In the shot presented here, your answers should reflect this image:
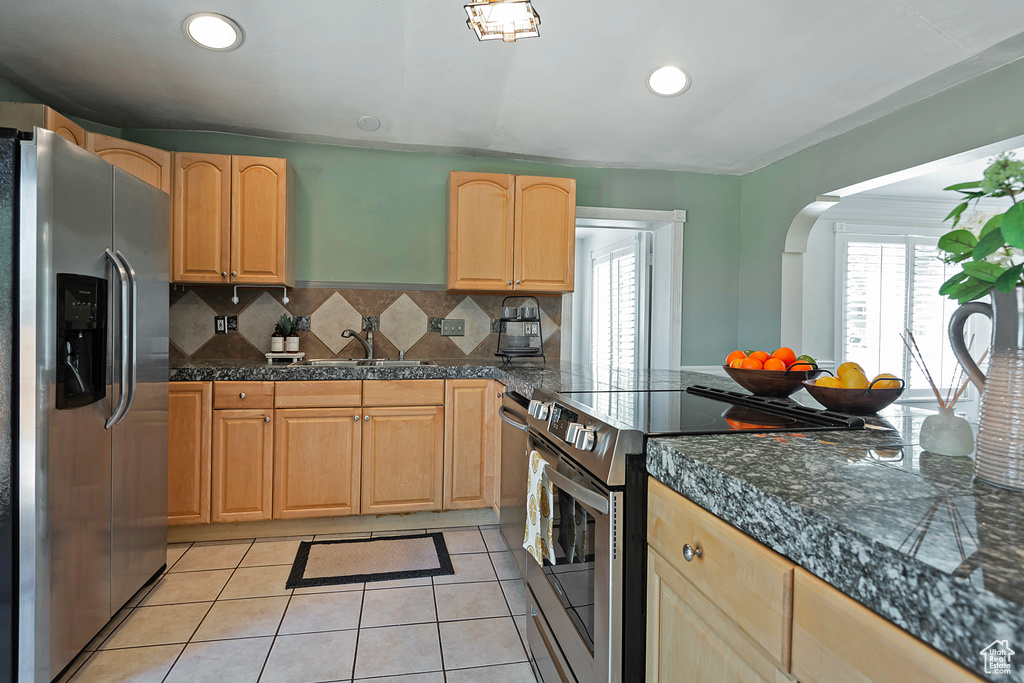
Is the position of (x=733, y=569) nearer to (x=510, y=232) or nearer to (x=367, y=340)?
(x=510, y=232)

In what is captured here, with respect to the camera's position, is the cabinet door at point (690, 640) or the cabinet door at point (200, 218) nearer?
the cabinet door at point (690, 640)

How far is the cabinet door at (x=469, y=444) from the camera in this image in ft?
10.3

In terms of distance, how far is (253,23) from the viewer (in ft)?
7.48

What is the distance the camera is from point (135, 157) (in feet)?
9.82

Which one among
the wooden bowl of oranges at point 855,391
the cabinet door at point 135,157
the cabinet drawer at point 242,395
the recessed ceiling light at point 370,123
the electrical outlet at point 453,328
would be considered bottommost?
the cabinet drawer at point 242,395

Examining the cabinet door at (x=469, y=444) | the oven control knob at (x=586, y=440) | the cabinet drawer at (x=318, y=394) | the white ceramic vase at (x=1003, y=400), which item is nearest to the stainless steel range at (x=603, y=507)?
the oven control knob at (x=586, y=440)

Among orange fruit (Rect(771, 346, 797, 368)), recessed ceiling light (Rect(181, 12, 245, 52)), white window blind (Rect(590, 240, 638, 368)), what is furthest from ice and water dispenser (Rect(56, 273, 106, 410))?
white window blind (Rect(590, 240, 638, 368))

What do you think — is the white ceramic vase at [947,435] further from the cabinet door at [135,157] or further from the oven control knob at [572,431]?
the cabinet door at [135,157]

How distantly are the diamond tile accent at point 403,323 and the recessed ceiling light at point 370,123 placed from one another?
1061 mm

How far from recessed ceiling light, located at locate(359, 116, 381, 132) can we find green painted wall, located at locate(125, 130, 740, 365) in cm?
35

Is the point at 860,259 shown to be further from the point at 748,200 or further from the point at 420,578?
the point at 420,578

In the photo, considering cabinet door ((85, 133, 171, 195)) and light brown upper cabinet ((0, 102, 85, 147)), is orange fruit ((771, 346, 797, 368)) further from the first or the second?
light brown upper cabinet ((0, 102, 85, 147))

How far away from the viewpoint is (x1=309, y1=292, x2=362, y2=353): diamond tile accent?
359 centimetres

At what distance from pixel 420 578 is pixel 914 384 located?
15.3ft
